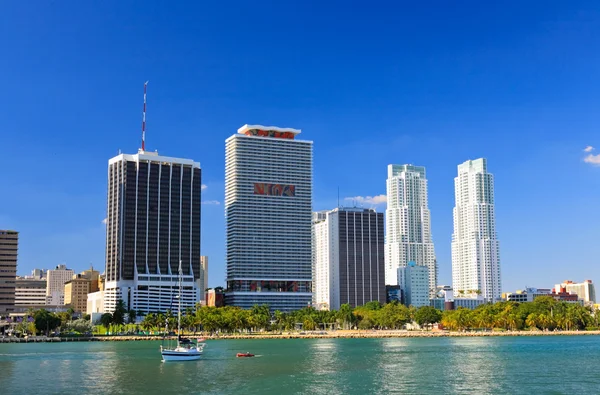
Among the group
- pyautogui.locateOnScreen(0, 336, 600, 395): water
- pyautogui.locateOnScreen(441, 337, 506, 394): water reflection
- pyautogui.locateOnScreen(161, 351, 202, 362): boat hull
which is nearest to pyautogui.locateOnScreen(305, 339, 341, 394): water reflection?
pyautogui.locateOnScreen(0, 336, 600, 395): water

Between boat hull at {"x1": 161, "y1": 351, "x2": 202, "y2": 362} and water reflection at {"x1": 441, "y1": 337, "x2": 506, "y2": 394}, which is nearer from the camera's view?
water reflection at {"x1": 441, "y1": 337, "x2": 506, "y2": 394}

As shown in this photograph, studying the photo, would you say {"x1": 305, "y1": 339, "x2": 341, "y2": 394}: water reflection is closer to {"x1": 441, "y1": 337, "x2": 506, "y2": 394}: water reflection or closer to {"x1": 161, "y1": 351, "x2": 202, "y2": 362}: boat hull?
{"x1": 441, "y1": 337, "x2": 506, "y2": 394}: water reflection

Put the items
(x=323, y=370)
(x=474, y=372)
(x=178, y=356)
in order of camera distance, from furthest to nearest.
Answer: (x=178, y=356), (x=323, y=370), (x=474, y=372)

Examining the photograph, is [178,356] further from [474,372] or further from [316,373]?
[474,372]

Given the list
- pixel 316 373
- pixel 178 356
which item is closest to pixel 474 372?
pixel 316 373

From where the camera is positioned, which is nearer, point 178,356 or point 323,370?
point 323,370

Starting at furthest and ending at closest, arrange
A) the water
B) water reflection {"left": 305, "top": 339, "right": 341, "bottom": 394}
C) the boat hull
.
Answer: the boat hull
the water
water reflection {"left": 305, "top": 339, "right": 341, "bottom": 394}

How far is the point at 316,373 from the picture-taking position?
104m

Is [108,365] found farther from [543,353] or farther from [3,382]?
[543,353]

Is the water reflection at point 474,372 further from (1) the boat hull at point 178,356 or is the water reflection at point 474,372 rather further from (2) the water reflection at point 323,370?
(1) the boat hull at point 178,356

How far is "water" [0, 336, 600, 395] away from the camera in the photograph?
87062 millimetres

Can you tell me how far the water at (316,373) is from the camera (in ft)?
286

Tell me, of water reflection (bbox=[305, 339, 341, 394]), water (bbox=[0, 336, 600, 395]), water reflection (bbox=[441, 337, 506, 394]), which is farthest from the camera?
water (bbox=[0, 336, 600, 395])

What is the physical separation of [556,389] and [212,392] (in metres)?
38.7
